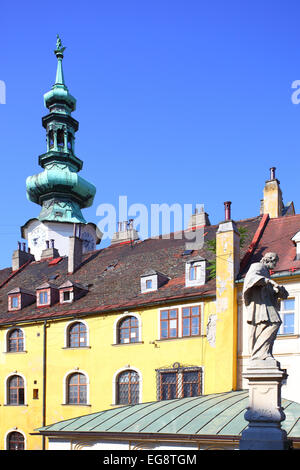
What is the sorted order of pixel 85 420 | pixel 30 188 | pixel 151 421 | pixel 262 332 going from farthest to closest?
pixel 30 188 < pixel 85 420 < pixel 151 421 < pixel 262 332

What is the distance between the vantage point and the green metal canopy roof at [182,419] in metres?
18.0

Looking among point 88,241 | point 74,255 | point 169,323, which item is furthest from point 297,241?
point 88,241

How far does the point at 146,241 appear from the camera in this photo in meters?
35.2

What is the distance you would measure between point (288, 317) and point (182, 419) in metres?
6.16

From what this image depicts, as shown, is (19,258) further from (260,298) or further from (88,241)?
(260,298)

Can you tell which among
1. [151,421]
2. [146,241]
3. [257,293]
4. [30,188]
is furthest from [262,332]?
[30,188]

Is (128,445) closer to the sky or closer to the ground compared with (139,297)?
closer to the ground

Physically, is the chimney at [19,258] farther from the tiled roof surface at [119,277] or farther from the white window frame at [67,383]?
the white window frame at [67,383]

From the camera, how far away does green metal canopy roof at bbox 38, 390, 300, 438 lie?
18031mm

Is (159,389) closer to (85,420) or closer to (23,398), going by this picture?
(85,420)

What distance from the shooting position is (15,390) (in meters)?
30.4

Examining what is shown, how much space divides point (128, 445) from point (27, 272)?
→ 20.5 metres

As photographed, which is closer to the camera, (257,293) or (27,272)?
(257,293)
